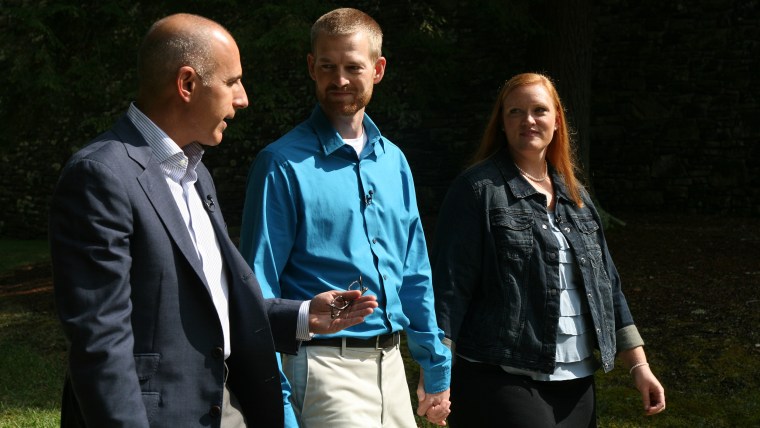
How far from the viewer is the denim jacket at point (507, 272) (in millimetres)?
2916

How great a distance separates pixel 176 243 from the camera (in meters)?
1.95

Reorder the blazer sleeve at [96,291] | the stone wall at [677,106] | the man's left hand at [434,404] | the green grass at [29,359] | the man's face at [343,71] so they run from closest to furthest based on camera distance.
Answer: the blazer sleeve at [96,291] → the man's face at [343,71] → the man's left hand at [434,404] → the green grass at [29,359] → the stone wall at [677,106]

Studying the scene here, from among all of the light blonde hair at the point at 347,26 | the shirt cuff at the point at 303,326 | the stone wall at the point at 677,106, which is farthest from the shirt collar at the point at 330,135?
the stone wall at the point at 677,106

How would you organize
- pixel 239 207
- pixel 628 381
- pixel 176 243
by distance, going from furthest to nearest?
1. pixel 239 207
2. pixel 628 381
3. pixel 176 243

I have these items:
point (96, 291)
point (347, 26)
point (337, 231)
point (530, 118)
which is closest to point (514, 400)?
point (337, 231)

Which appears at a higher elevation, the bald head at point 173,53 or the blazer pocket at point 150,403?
the bald head at point 173,53

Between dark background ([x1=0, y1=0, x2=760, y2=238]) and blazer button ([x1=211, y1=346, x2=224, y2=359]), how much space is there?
21.6 feet

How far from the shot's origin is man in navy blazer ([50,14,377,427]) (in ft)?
5.95

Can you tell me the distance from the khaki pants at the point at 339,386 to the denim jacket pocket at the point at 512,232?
534mm

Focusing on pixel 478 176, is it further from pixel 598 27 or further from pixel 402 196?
pixel 598 27

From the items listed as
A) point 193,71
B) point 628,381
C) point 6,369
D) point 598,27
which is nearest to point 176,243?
point 193,71

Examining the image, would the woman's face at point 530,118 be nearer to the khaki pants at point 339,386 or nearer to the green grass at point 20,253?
the khaki pants at point 339,386

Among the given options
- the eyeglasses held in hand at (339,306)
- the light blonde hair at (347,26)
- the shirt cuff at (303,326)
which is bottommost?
the shirt cuff at (303,326)

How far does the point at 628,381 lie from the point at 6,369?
13.8 feet
